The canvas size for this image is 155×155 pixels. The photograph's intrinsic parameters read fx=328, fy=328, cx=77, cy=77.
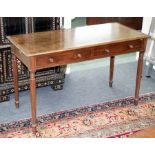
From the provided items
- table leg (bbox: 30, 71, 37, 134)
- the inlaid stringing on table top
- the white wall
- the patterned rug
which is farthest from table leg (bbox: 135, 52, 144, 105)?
the white wall

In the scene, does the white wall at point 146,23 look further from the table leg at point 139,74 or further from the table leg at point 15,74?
the table leg at point 15,74

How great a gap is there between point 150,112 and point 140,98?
283 mm

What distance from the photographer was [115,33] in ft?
9.97

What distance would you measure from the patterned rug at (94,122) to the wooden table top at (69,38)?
0.72m

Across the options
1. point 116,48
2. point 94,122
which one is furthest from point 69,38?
point 94,122

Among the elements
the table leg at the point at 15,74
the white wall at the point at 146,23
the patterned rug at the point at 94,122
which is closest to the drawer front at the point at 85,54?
the table leg at the point at 15,74

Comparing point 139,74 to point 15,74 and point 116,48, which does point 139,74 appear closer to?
point 116,48

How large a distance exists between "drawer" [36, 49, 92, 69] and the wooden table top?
43 mm

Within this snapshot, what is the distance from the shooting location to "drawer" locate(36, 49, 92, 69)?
2.54 meters

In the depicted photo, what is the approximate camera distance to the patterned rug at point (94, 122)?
281cm

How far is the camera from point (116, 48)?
288 centimetres

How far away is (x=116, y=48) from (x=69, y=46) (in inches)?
18.6
